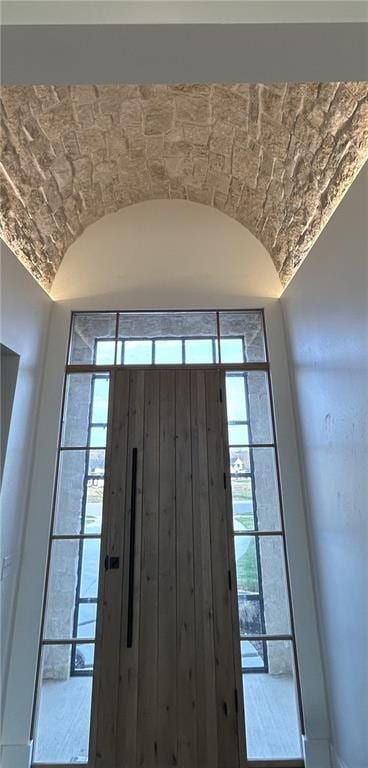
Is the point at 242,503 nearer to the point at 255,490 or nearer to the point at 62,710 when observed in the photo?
the point at 255,490

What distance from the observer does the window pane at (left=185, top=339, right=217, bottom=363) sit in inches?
106

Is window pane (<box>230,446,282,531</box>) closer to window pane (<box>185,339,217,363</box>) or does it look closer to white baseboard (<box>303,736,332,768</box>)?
window pane (<box>185,339,217,363</box>)

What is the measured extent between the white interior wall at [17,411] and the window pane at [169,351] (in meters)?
0.84

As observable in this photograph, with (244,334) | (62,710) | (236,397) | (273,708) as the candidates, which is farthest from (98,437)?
(273,708)

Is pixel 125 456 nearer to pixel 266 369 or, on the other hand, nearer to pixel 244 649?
pixel 266 369

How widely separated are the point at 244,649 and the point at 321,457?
125 centimetres

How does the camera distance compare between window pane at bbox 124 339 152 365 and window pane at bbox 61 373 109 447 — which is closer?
window pane at bbox 61 373 109 447

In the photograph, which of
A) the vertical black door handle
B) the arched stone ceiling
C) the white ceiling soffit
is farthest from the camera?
the vertical black door handle

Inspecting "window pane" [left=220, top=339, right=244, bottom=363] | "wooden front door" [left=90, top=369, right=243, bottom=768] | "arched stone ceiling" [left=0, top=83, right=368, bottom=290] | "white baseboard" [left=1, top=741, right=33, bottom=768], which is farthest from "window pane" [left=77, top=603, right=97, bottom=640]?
"arched stone ceiling" [left=0, top=83, right=368, bottom=290]

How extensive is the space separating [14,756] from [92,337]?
2482 millimetres

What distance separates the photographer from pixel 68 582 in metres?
2.29

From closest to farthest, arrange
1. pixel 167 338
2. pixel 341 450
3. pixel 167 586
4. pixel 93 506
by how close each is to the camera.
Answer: pixel 341 450
pixel 167 586
pixel 93 506
pixel 167 338

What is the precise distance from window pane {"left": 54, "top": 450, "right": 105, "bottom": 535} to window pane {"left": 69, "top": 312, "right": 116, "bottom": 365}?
69cm

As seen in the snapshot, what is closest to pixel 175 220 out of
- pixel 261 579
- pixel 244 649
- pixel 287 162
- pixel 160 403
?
pixel 287 162
